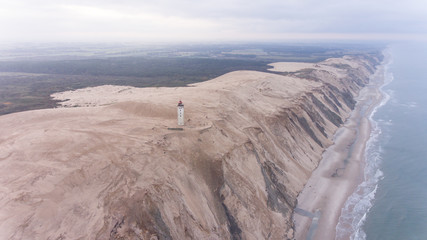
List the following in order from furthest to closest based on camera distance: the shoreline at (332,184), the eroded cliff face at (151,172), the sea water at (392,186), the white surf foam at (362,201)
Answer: the shoreline at (332,184) < the sea water at (392,186) < the white surf foam at (362,201) < the eroded cliff face at (151,172)

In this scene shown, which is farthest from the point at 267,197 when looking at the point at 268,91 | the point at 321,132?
the point at 268,91

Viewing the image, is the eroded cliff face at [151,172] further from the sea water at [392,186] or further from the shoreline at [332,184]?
the sea water at [392,186]

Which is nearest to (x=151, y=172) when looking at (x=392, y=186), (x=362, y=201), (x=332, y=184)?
(x=332, y=184)

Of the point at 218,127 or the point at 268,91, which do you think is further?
the point at 268,91

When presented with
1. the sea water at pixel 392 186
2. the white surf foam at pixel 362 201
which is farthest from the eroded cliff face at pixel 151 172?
the sea water at pixel 392 186

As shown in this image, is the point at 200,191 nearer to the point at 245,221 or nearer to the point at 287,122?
the point at 245,221
